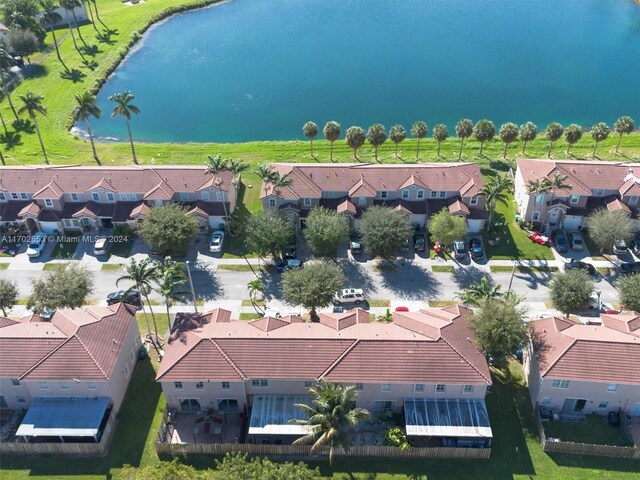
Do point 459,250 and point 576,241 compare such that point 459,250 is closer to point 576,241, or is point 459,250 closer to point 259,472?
point 576,241

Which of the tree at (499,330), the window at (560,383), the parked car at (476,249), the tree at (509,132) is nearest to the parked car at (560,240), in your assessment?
the parked car at (476,249)

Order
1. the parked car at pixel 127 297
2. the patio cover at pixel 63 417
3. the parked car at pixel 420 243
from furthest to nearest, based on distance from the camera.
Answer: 1. the parked car at pixel 420 243
2. the parked car at pixel 127 297
3. the patio cover at pixel 63 417

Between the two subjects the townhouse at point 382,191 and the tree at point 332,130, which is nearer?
the townhouse at point 382,191

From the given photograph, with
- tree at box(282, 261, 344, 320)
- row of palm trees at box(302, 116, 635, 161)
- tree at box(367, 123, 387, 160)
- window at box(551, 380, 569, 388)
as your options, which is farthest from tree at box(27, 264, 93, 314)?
tree at box(367, 123, 387, 160)

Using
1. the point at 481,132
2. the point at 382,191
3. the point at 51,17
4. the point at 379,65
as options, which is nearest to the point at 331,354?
the point at 382,191

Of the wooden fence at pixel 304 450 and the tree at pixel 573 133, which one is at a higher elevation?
the tree at pixel 573 133

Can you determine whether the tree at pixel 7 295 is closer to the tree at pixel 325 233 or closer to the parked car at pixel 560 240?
the tree at pixel 325 233

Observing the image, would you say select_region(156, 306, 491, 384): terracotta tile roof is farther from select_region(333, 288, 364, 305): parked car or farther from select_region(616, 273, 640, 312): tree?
select_region(616, 273, 640, 312): tree
